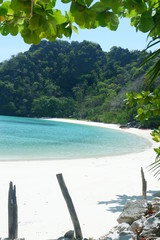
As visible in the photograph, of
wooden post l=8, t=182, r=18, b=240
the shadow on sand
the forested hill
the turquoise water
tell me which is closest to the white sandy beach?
the shadow on sand

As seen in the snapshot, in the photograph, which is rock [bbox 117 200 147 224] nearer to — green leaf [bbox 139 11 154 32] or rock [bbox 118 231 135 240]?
rock [bbox 118 231 135 240]

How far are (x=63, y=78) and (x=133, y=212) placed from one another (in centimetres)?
8552

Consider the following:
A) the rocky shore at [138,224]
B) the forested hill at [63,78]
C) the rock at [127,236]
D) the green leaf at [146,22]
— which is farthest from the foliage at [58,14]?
the forested hill at [63,78]

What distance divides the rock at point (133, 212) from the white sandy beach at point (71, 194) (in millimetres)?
586

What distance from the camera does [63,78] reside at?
289ft

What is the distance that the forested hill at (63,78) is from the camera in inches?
2884

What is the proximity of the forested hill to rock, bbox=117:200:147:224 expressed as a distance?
5817 centimetres

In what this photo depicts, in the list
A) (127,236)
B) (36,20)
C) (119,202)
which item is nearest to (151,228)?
(127,236)

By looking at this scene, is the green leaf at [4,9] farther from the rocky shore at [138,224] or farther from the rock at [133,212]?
the rock at [133,212]

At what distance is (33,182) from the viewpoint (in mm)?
8281

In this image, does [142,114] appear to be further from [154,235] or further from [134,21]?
[154,235]

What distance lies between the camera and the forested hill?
73250mm

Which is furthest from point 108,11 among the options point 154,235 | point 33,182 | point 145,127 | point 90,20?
point 145,127

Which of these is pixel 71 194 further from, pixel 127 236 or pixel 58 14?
pixel 58 14
